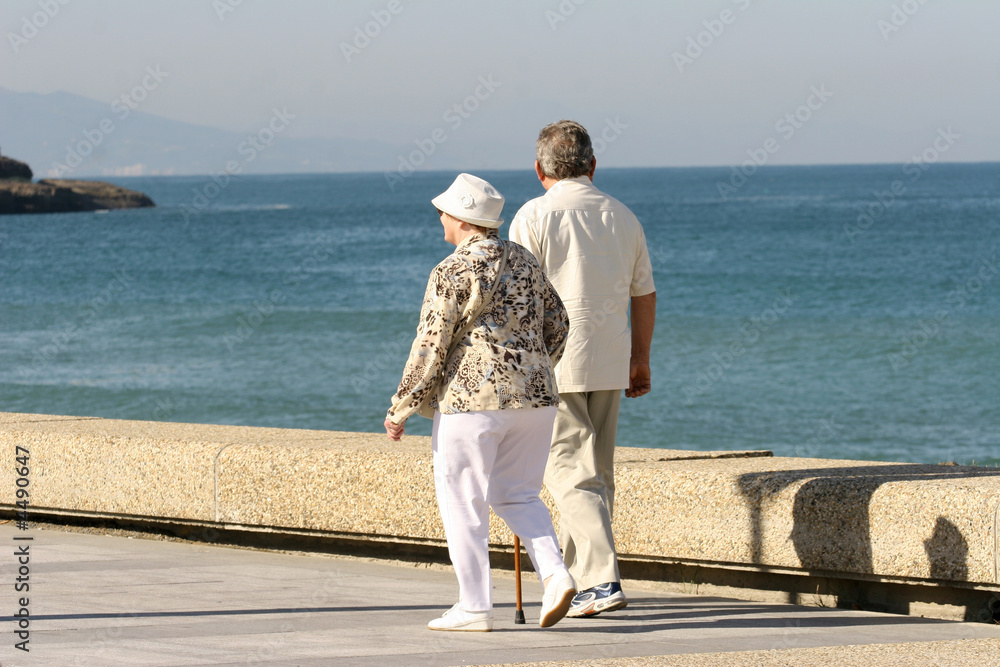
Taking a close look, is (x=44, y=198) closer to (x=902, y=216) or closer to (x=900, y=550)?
(x=902, y=216)

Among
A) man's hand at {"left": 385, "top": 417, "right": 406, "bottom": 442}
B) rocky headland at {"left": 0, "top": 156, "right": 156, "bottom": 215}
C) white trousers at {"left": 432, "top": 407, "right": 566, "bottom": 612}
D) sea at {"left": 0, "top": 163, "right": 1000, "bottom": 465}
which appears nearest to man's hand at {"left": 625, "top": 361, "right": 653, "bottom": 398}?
white trousers at {"left": 432, "top": 407, "right": 566, "bottom": 612}

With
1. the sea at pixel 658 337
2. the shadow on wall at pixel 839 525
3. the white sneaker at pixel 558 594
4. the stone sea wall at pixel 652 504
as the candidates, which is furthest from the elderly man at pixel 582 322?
the sea at pixel 658 337

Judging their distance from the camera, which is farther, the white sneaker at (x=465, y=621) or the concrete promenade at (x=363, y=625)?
the white sneaker at (x=465, y=621)

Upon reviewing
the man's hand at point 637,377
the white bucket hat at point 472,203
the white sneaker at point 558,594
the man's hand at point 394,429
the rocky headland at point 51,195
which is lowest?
the white sneaker at point 558,594

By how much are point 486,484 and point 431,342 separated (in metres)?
0.49

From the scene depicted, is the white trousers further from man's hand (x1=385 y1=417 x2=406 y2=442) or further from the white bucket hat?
the white bucket hat

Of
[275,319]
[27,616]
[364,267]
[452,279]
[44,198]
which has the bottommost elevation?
[27,616]

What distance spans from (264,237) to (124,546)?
67.9 m

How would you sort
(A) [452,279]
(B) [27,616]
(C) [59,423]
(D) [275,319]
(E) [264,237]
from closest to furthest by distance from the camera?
(A) [452,279], (B) [27,616], (C) [59,423], (D) [275,319], (E) [264,237]

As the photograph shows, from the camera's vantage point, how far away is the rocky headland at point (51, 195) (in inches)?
4021

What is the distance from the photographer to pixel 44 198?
106 meters

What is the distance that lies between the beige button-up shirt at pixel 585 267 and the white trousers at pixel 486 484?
0.36 metres

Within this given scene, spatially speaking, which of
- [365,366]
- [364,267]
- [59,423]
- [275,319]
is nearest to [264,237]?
[364,267]

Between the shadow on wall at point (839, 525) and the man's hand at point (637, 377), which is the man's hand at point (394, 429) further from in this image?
the shadow on wall at point (839, 525)
